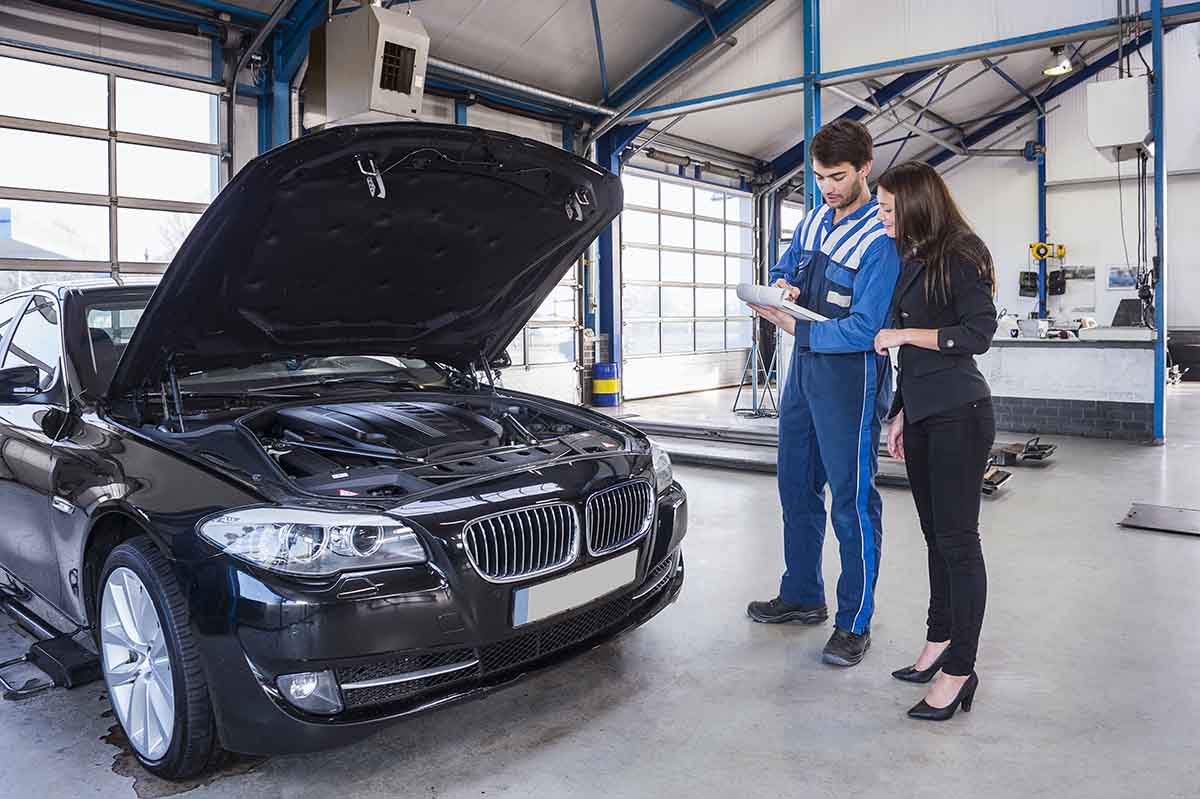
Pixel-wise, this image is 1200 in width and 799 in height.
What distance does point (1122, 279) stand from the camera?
12.7 m

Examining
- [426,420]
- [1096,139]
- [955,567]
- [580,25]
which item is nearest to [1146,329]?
[1096,139]

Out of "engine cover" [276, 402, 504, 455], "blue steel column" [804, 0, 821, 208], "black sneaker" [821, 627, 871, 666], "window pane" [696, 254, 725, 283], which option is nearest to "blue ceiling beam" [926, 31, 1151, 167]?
"window pane" [696, 254, 725, 283]

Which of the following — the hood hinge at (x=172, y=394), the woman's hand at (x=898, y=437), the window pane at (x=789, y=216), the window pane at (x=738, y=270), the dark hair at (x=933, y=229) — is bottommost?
the woman's hand at (x=898, y=437)

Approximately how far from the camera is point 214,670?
167 cm

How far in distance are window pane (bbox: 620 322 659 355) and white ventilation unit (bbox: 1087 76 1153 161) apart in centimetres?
587

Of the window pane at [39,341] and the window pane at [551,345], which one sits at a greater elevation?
the window pane at [551,345]

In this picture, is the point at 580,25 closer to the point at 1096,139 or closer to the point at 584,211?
the point at 1096,139

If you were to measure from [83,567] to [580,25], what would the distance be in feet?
25.9

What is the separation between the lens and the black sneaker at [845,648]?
2477mm

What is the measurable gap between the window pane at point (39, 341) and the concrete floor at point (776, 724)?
87cm

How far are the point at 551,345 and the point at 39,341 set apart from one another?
779cm

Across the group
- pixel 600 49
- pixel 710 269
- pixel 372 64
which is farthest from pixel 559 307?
pixel 372 64

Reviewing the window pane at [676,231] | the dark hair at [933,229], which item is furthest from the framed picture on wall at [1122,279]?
the dark hair at [933,229]

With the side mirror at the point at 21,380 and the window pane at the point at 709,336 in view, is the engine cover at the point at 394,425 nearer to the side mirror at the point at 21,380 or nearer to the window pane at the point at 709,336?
the side mirror at the point at 21,380
